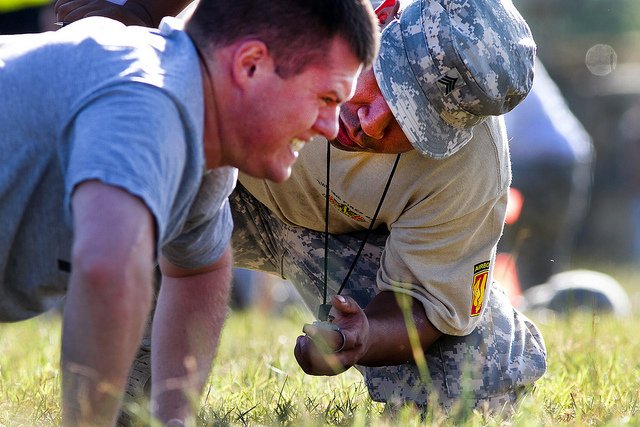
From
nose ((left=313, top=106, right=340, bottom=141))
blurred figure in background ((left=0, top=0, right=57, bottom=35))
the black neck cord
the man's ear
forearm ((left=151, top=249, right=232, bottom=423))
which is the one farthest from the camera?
blurred figure in background ((left=0, top=0, right=57, bottom=35))

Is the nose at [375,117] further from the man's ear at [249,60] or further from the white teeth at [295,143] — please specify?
the man's ear at [249,60]

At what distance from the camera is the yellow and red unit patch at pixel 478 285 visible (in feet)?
9.09

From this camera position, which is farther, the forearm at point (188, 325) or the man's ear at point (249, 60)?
the forearm at point (188, 325)

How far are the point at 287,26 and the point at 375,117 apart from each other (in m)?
0.90

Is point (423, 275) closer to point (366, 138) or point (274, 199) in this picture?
point (366, 138)

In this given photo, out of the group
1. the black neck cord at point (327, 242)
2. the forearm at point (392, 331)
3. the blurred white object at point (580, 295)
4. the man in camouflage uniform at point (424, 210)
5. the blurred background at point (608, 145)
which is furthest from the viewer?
the blurred background at point (608, 145)

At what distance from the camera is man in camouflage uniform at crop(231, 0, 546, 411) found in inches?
97.2

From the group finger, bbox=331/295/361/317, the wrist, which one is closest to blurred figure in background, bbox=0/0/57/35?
the wrist

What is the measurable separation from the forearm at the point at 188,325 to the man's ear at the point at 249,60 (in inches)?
29.2

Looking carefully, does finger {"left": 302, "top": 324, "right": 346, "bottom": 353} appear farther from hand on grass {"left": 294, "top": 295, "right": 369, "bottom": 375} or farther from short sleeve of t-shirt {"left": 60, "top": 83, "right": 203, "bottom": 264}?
short sleeve of t-shirt {"left": 60, "top": 83, "right": 203, "bottom": 264}

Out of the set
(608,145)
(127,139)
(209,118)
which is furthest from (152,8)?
(608,145)

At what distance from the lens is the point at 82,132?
146 centimetres

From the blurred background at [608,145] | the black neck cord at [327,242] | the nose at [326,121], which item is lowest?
the blurred background at [608,145]

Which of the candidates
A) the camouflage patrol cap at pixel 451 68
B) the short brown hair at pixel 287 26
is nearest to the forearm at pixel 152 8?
the camouflage patrol cap at pixel 451 68
